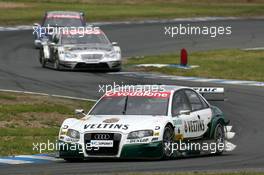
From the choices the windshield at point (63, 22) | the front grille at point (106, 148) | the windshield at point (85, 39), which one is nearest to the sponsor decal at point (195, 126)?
the front grille at point (106, 148)

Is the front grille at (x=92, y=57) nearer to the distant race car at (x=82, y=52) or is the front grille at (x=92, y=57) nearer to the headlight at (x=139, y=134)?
the distant race car at (x=82, y=52)

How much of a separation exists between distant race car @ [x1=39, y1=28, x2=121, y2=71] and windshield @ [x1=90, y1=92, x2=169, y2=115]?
14.2 m

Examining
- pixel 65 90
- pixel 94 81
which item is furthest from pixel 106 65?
pixel 65 90

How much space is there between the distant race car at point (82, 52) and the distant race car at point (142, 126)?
13.5 metres

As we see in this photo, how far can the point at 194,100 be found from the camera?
1727 centimetres

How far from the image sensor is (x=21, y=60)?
116 feet

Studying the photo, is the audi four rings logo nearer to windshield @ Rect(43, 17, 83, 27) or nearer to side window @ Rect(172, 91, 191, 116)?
side window @ Rect(172, 91, 191, 116)

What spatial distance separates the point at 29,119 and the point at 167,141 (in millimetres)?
5492

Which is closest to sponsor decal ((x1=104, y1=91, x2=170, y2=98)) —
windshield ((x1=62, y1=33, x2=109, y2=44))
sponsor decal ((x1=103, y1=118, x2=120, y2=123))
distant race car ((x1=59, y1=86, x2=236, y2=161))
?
distant race car ((x1=59, y1=86, x2=236, y2=161))

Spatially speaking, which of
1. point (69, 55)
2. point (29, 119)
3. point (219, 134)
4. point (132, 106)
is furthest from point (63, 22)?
point (132, 106)

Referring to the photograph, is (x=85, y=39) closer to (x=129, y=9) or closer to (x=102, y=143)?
(x=102, y=143)

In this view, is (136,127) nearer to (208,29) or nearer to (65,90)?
(65,90)

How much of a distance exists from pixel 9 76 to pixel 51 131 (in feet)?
33.5

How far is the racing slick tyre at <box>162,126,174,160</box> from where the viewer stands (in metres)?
15.6
